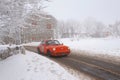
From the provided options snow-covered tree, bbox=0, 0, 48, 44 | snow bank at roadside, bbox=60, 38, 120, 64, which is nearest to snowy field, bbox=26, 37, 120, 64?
snow bank at roadside, bbox=60, 38, 120, 64

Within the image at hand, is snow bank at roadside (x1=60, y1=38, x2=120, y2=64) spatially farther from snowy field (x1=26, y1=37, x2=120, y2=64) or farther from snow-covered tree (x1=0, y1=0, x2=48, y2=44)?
snow-covered tree (x1=0, y1=0, x2=48, y2=44)

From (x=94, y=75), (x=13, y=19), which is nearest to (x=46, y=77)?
(x=94, y=75)

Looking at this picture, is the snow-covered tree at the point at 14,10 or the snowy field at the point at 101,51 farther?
the snowy field at the point at 101,51

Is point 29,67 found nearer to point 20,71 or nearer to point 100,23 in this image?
Answer: point 20,71

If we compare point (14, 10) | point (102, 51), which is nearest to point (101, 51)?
point (102, 51)

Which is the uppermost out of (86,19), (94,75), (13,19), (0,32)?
(86,19)

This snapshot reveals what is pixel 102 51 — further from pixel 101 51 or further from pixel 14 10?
pixel 14 10

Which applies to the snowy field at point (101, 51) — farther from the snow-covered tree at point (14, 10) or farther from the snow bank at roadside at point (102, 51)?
the snow-covered tree at point (14, 10)

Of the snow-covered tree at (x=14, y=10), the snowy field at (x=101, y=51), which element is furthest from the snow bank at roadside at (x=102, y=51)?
the snow-covered tree at (x=14, y=10)

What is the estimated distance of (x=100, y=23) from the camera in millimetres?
116688

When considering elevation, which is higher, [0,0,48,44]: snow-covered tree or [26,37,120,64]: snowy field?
[0,0,48,44]: snow-covered tree

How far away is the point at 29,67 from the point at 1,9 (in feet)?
13.4

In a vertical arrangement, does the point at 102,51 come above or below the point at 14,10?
below

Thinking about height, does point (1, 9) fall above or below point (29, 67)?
above
